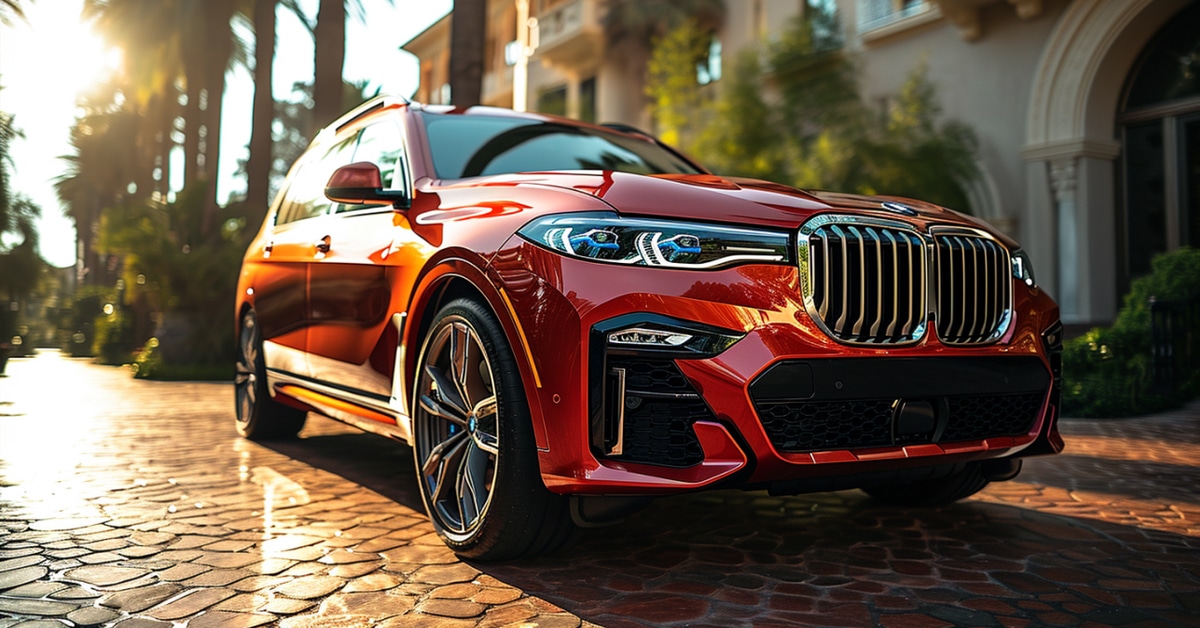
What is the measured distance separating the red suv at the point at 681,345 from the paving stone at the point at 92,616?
1076 millimetres

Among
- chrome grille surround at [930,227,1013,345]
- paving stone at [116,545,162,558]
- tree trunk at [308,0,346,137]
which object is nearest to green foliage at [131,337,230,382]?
tree trunk at [308,0,346,137]

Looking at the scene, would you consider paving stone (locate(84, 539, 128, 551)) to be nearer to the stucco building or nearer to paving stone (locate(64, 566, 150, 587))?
paving stone (locate(64, 566, 150, 587))

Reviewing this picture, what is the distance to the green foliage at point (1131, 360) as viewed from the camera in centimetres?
873

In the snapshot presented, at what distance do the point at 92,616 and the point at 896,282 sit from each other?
252 centimetres

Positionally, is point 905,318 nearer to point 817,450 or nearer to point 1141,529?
point 817,450

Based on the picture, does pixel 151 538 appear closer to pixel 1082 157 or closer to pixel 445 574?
pixel 445 574

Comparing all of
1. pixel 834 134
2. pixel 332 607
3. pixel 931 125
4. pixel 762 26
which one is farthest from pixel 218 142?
pixel 332 607

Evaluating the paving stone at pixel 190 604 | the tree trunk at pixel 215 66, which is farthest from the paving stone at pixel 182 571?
the tree trunk at pixel 215 66

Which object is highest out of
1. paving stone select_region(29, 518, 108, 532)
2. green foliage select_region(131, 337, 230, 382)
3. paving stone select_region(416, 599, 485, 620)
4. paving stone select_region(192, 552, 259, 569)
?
green foliage select_region(131, 337, 230, 382)

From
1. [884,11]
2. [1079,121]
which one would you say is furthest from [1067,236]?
[884,11]

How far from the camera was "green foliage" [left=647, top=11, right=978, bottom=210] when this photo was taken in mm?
15242

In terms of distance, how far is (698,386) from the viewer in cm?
284

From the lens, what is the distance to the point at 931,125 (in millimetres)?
15703

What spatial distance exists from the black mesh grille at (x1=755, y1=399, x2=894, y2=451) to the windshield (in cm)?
186
